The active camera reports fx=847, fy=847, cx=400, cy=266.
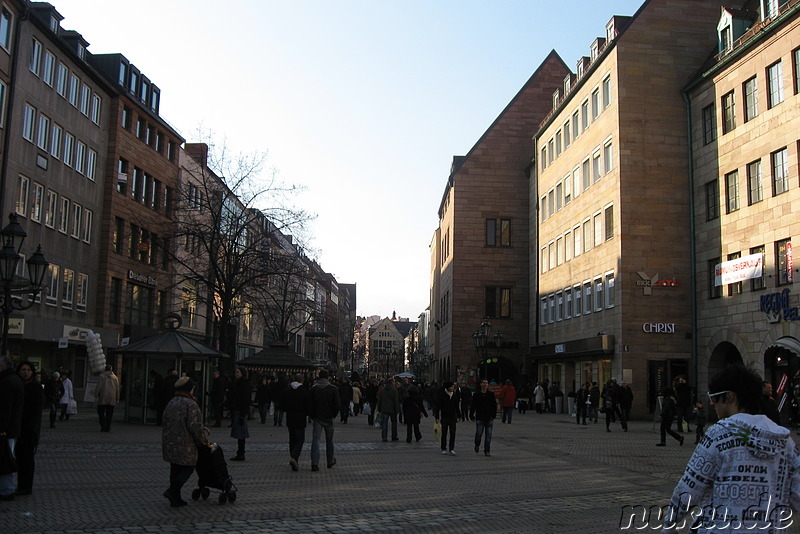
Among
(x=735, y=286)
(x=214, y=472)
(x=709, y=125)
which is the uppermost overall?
(x=709, y=125)

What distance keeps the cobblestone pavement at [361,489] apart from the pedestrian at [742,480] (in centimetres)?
511

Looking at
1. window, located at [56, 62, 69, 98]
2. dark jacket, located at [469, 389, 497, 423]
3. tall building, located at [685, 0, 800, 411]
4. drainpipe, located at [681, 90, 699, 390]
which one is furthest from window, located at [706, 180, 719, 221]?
window, located at [56, 62, 69, 98]

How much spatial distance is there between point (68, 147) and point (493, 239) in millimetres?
→ 31226

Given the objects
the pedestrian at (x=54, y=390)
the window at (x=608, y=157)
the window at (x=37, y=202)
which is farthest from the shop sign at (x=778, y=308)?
the window at (x=37, y=202)

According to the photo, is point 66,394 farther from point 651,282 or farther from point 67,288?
point 651,282

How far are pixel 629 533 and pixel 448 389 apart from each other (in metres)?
10.2

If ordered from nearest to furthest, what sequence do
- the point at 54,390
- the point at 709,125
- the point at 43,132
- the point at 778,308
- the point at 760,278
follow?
the point at 54,390 → the point at 778,308 → the point at 760,278 → the point at 709,125 → the point at 43,132

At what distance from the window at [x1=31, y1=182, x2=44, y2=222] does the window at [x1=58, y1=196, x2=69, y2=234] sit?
199 centimetres

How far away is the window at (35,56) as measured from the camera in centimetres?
3575

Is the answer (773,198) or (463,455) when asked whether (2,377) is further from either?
(773,198)

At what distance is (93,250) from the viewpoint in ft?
142

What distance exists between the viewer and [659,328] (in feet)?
117

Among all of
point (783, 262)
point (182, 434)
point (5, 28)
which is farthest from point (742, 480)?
point (5, 28)

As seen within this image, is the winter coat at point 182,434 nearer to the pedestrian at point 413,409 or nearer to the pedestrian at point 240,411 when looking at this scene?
the pedestrian at point 240,411
